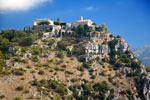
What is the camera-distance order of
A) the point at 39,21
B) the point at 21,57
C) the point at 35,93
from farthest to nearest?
1. the point at 39,21
2. the point at 21,57
3. the point at 35,93

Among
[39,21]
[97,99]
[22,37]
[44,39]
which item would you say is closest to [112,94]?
[97,99]

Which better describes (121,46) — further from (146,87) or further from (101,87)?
(101,87)

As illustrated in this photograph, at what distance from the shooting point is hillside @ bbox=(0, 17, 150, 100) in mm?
55844

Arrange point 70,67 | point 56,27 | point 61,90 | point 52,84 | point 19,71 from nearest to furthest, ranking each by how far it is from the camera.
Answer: point 61,90
point 52,84
point 19,71
point 70,67
point 56,27

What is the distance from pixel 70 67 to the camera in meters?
70.1

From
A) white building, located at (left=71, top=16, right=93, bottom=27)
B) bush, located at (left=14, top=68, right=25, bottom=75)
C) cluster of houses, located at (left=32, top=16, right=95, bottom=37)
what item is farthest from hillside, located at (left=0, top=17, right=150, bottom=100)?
white building, located at (left=71, top=16, right=93, bottom=27)

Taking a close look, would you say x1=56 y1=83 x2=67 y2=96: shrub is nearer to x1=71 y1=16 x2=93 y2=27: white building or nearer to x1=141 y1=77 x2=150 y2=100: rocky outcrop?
x1=141 y1=77 x2=150 y2=100: rocky outcrop

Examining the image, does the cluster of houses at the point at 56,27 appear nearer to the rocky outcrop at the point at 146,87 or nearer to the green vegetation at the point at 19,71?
the green vegetation at the point at 19,71

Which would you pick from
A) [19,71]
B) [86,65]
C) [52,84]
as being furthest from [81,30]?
[19,71]

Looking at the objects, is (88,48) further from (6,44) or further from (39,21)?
Answer: (39,21)

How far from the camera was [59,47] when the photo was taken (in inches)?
3194

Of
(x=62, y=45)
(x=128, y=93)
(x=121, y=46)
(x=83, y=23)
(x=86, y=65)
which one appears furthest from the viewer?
(x=83, y=23)

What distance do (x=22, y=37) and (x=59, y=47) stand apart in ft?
63.3

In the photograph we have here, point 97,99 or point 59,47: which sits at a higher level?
point 59,47
